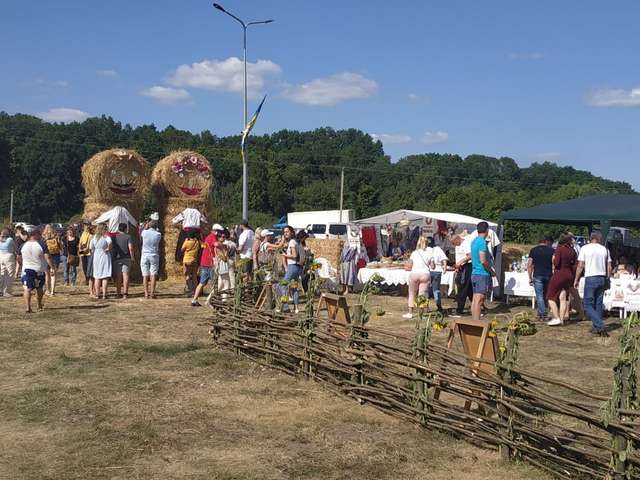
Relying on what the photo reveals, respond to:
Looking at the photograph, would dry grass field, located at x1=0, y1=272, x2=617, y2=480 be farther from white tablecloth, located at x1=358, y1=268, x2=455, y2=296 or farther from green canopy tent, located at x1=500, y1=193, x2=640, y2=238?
white tablecloth, located at x1=358, y1=268, x2=455, y2=296

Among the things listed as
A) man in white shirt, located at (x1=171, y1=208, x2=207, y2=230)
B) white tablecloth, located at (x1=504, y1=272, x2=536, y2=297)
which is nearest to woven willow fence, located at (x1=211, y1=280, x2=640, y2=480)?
white tablecloth, located at (x1=504, y1=272, x2=536, y2=297)

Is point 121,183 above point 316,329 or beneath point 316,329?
above

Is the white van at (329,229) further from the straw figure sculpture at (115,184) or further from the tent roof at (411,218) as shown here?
the straw figure sculpture at (115,184)

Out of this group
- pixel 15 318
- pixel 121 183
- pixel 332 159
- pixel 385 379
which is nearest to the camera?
Answer: pixel 385 379

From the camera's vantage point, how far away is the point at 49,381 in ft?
23.2

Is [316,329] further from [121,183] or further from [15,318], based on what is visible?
[121,183]

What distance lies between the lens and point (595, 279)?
10.5 m

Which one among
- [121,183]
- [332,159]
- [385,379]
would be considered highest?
[332,159]

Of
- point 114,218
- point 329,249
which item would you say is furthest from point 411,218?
point 114,218

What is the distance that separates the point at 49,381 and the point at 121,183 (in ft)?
34.1

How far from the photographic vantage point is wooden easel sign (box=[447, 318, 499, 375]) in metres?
5.43

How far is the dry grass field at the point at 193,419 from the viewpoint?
15.6ft

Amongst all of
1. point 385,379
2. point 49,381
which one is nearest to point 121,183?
point 49,381

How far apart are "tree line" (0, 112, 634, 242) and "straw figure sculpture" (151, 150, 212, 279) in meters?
42.7
